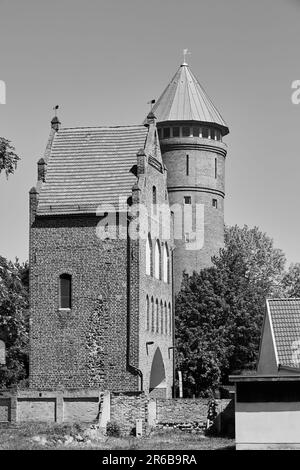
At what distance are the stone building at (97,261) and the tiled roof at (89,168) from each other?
42 millimetres

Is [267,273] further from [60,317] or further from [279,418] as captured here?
[279,418]

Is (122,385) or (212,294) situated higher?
(212,294)

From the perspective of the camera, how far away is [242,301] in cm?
6009

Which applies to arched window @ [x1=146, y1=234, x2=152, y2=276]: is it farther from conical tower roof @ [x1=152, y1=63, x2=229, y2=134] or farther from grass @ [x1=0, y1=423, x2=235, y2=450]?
conical tower roof @ [x1=152, y1=63, x2=229, y2=134]

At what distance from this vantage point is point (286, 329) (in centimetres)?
4019

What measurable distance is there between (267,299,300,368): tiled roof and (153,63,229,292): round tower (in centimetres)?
2631

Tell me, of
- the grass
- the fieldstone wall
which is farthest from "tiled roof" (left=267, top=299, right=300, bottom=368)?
the fieldstone wall

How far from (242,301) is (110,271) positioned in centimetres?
1533

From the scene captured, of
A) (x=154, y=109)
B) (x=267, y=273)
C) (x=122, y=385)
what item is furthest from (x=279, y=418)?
(x=267, y=273)

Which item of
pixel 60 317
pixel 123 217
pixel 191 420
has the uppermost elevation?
pixel 123 217

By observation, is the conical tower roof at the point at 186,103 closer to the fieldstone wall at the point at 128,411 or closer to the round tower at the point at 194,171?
the round tower at the point at 194,171

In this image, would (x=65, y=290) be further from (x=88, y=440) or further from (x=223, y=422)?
(x=88, y=440)

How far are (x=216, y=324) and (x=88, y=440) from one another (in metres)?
23.8

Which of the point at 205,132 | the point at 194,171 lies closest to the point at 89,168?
the point at 194,171
